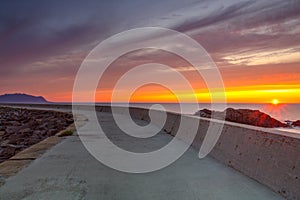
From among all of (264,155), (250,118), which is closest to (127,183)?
(264,155)

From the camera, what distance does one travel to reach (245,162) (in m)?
6.05

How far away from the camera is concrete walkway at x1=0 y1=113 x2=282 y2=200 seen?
4.80 m

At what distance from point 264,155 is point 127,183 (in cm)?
234

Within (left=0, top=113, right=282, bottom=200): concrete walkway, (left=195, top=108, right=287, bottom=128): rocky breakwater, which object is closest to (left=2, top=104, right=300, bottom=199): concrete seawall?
(left=0, top=113, right=282, bottom=200): concrete walkway

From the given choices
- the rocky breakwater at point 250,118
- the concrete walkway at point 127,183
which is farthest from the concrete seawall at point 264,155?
the rocky breakwater at point 250,118

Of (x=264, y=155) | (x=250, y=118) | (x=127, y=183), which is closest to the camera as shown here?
(x=264, y=155)

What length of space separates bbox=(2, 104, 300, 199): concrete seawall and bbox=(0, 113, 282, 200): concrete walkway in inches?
6.9

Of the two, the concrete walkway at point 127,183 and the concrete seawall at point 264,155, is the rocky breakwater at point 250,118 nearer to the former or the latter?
the concrete seawall at point 264,155

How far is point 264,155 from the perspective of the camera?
17.5 feet

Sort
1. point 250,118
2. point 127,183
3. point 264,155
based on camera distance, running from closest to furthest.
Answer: point 264,155, point 127,183, point 250,118

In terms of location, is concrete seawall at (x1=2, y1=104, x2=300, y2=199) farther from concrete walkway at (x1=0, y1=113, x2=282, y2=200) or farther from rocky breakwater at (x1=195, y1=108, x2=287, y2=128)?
rocky breakwater at (x1=195, y1=108, x2=287, y2=128)

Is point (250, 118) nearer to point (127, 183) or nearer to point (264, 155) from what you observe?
point (264, 155)

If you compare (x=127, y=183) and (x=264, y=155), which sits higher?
(x=264, y=155)

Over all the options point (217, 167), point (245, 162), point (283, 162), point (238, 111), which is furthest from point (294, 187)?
point (238, 111)
